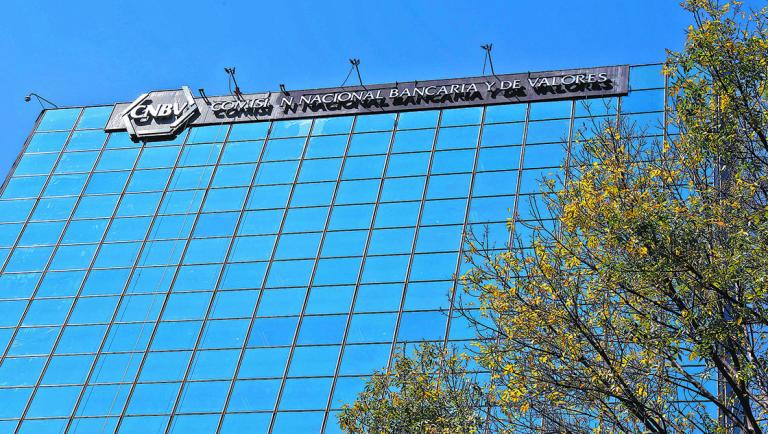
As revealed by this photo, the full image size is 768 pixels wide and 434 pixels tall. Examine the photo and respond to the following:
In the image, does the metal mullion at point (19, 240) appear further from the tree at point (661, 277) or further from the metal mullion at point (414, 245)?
the tree at point (661, 277)

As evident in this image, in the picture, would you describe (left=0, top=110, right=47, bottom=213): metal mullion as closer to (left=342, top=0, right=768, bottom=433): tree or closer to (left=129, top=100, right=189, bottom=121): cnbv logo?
(left=129, top=100, right=189, bottom=121): cnbv logo

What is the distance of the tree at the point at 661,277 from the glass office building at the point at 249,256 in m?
24.8

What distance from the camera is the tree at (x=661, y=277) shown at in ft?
71.7

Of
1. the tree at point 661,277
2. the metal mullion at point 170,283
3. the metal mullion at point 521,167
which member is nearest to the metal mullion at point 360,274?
the metal mullion at point 521,167

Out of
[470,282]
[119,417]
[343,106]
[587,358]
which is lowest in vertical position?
[587,358]

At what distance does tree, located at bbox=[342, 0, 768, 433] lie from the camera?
21.8 metres

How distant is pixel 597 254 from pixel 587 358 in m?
2.19

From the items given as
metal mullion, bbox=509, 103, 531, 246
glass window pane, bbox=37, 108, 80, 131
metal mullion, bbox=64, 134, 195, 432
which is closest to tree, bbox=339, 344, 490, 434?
metal mullion, bbox=509, 103, 531, 246

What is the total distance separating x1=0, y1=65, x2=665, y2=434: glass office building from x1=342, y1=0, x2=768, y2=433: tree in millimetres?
24756

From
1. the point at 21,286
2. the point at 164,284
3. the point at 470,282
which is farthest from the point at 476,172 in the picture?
the point at 470,282

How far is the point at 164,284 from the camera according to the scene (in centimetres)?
5603

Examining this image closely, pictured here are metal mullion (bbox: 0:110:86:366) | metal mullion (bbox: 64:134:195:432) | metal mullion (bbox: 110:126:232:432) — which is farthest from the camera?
metal mullion (bbox: 0:110:86:366)

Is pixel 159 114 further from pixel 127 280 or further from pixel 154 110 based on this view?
pixel 127 280

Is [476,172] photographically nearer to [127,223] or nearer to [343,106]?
[343,106]
